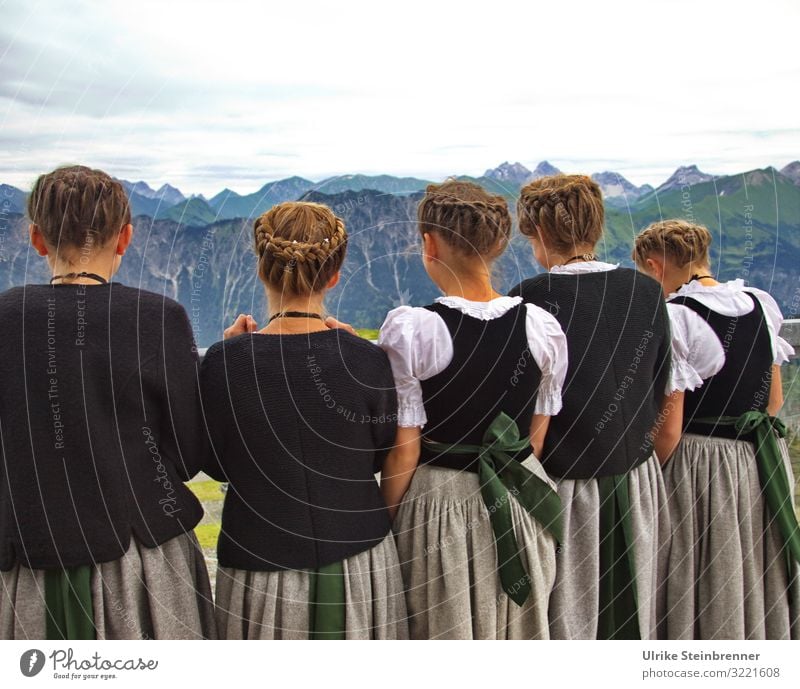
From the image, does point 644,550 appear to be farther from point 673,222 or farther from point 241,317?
point 241,317

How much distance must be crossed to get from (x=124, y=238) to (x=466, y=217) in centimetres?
79

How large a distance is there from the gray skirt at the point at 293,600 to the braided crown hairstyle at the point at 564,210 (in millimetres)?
922

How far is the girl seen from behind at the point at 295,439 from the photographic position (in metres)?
1.82

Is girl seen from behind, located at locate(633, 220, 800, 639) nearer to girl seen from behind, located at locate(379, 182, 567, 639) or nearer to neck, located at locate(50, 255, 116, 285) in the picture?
girl seen from behind, located at locate(379, 182, 567, 639)

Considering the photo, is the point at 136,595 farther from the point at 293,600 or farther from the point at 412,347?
the point at 412,347

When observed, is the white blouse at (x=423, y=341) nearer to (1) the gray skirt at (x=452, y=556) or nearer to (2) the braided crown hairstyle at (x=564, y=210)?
(1) the gray skirt at (x=452, y=556)

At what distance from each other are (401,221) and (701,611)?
1.51 m

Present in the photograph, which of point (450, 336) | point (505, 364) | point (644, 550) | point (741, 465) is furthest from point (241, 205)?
point (741, 465)

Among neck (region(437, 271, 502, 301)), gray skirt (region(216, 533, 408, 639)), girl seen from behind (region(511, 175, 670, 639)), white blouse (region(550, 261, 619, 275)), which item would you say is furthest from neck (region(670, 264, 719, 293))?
gray skirt (region(216, 533, 408, 639))

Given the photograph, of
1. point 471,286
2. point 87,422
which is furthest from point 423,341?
point 87,422

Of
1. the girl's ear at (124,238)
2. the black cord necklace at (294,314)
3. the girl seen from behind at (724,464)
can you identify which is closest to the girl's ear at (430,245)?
the black cord necklace at (294,314)

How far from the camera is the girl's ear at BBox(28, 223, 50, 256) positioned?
1.78 meters

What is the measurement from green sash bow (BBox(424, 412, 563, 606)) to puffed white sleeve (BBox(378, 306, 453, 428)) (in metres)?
0.19

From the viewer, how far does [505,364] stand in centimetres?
194
